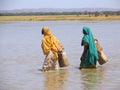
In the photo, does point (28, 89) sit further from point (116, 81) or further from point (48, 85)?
point (116, 81)

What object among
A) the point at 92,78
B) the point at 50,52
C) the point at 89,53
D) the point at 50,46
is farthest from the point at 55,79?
the point at 89,53

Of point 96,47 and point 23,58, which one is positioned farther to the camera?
point 23,58

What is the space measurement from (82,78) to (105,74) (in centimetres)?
82

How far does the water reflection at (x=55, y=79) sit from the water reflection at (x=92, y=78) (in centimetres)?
42

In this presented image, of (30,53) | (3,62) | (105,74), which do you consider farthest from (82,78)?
(30,53)

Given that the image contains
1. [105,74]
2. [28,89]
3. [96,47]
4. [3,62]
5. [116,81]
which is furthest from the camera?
[3,62]

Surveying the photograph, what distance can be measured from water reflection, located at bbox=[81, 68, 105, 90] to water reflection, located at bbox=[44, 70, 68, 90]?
1.39ft

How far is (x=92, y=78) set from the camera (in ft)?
37.7

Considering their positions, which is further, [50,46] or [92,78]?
[50,46]

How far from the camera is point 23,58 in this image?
53.3 feet

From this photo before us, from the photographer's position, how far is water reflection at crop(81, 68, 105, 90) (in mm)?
10296

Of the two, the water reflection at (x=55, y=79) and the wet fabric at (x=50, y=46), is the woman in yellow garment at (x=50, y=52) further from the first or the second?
the water reflection at (x=55, y=79)

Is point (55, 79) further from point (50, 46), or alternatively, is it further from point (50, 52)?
point (50, 46)

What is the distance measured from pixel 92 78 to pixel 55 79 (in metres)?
0.79
